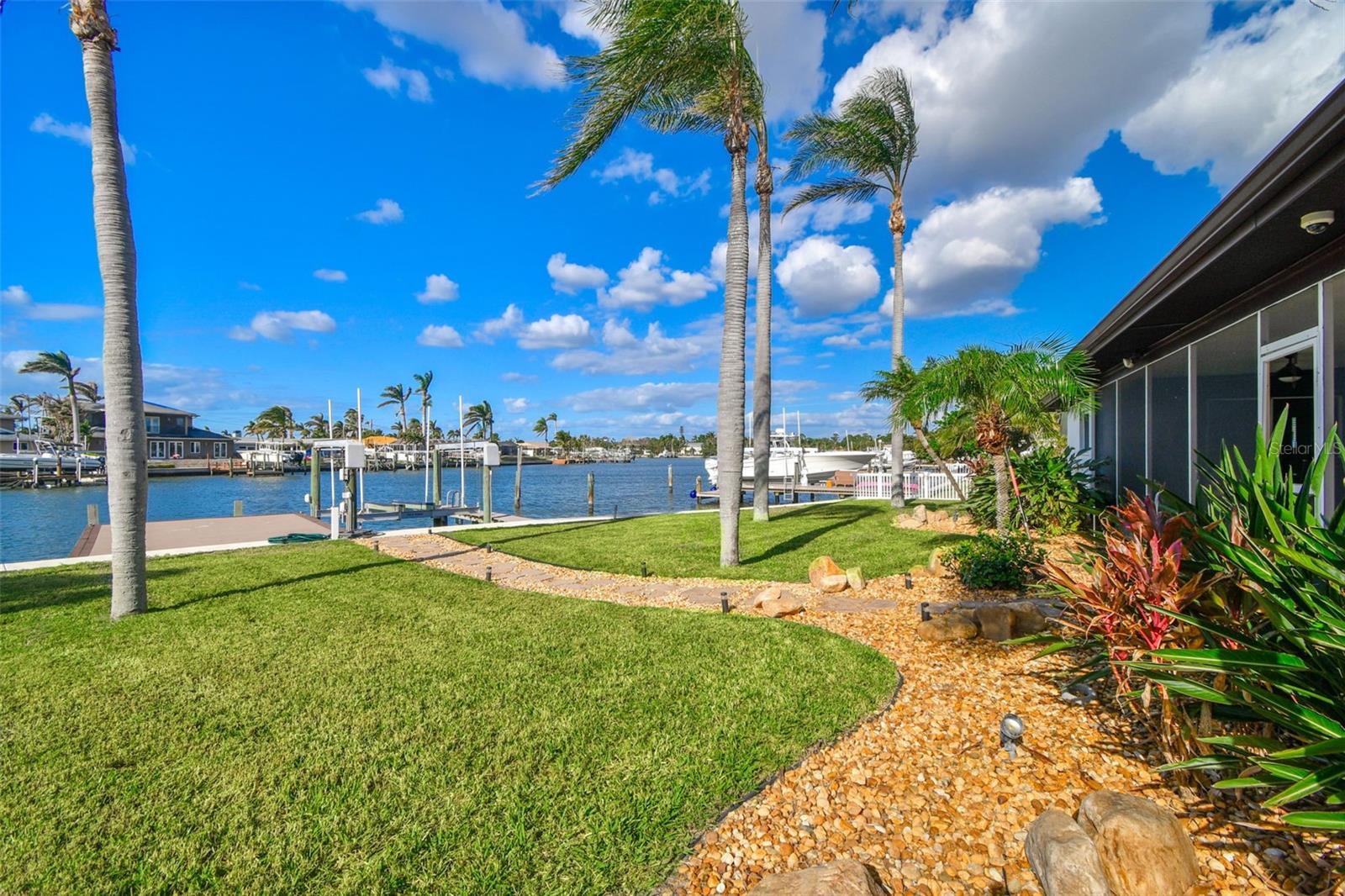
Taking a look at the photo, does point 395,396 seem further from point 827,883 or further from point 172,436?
point 827,883

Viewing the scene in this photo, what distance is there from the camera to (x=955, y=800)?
2.36m

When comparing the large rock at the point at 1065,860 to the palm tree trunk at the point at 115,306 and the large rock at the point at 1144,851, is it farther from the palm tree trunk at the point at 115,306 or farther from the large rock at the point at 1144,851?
the palm tree trunk at the point at 115,306

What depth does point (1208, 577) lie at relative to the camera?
2672 mm

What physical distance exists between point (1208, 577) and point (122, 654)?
691 cm

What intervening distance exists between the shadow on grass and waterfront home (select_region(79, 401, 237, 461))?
53.0 meters

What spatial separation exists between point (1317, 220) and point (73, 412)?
215ft

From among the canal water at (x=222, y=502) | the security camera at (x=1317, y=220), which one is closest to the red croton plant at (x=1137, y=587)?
the security camera at (x=1317, y=220)

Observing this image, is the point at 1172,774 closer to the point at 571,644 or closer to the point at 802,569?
the point at 571,644

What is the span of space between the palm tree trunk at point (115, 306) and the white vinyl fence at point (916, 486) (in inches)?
637

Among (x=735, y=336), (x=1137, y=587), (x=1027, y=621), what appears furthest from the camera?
Answer: (x=735, y=336)

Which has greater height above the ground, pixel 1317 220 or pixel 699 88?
pixel 699 88

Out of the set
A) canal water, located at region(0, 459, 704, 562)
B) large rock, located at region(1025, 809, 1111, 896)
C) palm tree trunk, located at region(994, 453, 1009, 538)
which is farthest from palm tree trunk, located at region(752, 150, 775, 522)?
canal water, located at region(0, 459, 704, 562)

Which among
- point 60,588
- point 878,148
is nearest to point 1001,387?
point 878,148

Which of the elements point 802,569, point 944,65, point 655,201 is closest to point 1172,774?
point 802,569
